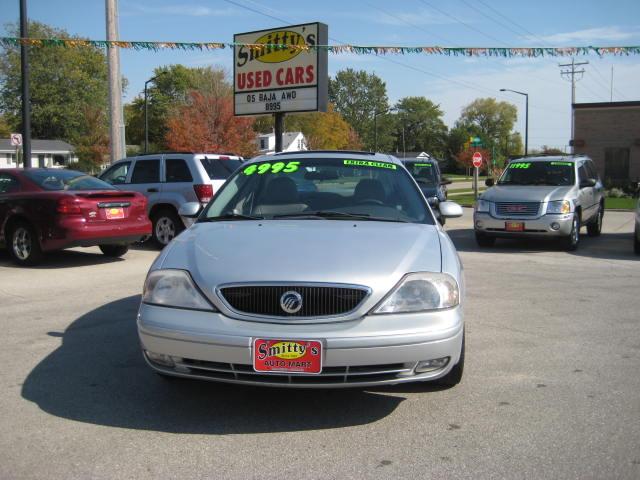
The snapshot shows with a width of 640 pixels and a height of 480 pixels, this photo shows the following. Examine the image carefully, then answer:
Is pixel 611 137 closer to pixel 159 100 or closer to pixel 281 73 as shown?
pixel 281 73

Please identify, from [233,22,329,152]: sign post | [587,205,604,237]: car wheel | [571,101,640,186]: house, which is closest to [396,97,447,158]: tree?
[571,101,640,186]: house

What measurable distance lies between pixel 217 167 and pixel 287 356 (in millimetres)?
9477

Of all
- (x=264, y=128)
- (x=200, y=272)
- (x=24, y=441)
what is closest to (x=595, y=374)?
(x=200, y=272)

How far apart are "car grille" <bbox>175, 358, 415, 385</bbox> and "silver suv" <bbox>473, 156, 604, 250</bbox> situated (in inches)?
360

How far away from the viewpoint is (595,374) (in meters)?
4.79

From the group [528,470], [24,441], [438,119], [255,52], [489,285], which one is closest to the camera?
[528,470]

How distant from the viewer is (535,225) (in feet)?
39.5

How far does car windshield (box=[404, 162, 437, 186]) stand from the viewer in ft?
57.6

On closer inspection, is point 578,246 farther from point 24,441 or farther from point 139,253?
point 24,441

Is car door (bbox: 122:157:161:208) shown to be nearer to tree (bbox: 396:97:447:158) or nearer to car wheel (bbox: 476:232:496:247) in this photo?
car wheel (bbox: 476:232:496:247)

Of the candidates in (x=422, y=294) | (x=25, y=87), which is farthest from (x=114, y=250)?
(x=25, y=87)

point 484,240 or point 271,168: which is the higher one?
point 271,168

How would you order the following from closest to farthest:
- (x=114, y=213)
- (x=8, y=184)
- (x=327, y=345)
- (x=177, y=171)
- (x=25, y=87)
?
(x=327, y=345), (x=114, y=213), (x=8, y=184), (x=177, y=171), (x=25, y=87)

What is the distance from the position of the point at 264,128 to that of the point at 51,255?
9174 cm
